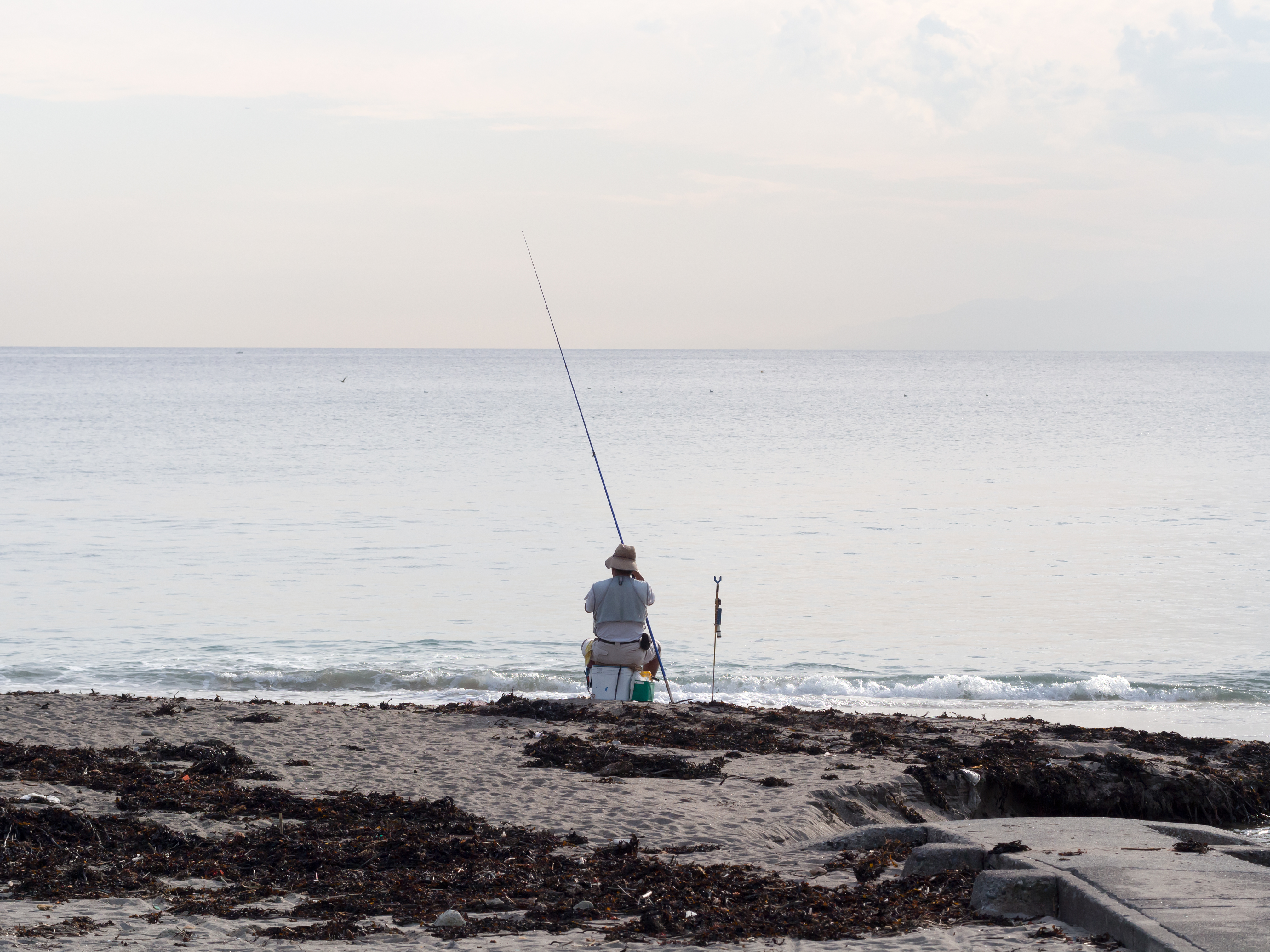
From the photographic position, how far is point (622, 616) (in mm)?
9289

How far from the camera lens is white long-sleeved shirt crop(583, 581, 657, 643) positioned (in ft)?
30.5

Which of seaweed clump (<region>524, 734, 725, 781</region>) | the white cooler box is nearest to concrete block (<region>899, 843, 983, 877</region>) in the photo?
seaweed clump (<region>524, 734, 725, 781</region>)

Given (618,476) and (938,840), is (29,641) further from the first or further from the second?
(618,476)

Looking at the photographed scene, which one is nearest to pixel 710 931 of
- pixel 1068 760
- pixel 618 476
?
A: pixel 1068 760

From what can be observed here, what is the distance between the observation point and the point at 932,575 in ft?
64.0

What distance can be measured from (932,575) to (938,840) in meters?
14.0

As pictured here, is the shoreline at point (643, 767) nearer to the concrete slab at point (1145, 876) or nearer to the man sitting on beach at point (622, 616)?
the man sitting on beach at point (622, 616)

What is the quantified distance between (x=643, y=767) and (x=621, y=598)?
65.5 inches

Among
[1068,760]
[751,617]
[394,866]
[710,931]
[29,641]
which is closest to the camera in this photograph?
[710,931]

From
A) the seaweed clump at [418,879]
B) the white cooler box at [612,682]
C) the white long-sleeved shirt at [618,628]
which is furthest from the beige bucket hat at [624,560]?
the seaweed clump at [418,879]

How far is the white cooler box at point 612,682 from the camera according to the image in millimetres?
9656

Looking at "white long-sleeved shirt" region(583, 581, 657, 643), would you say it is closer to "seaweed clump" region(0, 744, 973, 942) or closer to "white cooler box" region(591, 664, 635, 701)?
"white cooler box" region(591, 664, 635, 701)

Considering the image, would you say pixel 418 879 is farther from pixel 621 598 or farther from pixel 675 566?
pixel 675 566

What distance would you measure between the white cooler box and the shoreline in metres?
0.16
